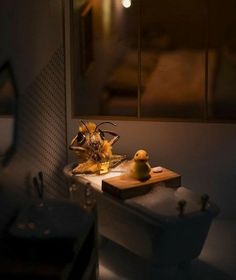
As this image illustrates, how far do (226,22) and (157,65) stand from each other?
27.4 inches

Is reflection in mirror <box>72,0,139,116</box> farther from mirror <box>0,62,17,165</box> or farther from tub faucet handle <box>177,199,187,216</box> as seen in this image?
tub faucet handle <box>177,199,187,216</box>

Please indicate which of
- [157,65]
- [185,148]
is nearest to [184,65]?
[157,65]

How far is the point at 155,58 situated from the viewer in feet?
14.4

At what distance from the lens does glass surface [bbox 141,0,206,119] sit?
420cm

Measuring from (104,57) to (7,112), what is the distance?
185 centimetres

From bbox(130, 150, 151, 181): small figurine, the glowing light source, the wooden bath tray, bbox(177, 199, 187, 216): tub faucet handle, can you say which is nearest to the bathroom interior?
the glowing light source

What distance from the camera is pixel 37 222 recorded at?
2.40m

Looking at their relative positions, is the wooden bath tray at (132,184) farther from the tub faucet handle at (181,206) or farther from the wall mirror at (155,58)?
the wall mirror at (155,58)

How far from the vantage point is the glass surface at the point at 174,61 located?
420cm

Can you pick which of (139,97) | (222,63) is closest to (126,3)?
(139,97)

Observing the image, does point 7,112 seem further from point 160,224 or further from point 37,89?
point 160,224

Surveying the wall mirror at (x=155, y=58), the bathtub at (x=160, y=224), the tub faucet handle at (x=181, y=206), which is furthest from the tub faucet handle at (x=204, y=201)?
the wall mirror at (x=155, y=58)

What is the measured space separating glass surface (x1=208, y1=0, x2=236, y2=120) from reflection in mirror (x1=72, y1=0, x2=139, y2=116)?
26.1 inches

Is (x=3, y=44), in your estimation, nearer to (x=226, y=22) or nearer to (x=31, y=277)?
(x=31, y=277)
